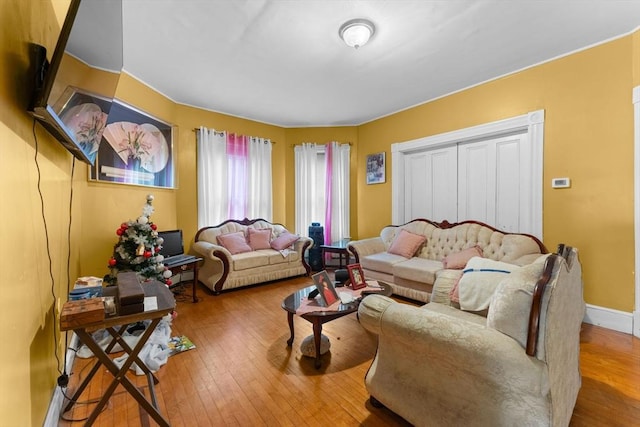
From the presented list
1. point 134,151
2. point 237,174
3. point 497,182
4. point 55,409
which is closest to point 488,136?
point 497,182

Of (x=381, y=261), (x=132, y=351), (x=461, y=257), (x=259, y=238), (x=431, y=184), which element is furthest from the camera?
(x=259, y=238)

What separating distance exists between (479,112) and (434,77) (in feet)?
2.63

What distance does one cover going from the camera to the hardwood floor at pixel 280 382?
62.6 inches

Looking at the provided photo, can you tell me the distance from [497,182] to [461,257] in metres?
1.22

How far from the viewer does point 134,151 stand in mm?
3479

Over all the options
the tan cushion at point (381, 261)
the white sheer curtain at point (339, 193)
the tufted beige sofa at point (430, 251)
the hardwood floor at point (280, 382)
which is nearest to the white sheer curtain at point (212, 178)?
the white sheer curtain at point (339, 193)

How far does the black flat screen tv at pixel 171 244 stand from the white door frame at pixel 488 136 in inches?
132

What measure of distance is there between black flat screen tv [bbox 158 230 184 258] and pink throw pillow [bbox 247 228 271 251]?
3.45 feet

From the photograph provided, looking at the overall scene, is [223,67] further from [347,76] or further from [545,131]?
[545,131]

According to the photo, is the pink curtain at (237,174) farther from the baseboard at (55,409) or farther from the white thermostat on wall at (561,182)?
the white thermostat on wall at (561,182)

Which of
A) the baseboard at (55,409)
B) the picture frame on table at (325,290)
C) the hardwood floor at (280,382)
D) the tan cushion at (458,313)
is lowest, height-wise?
the hardwood floor at (280,382)

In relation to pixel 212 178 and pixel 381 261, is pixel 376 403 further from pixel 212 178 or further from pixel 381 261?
pixel 212 178

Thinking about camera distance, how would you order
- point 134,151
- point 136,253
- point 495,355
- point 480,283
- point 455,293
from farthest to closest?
point 134,151 → point 136,253 → point 455,293 → point 480,283 → point 495,355

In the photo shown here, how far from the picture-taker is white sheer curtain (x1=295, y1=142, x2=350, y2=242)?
5.34 meters
